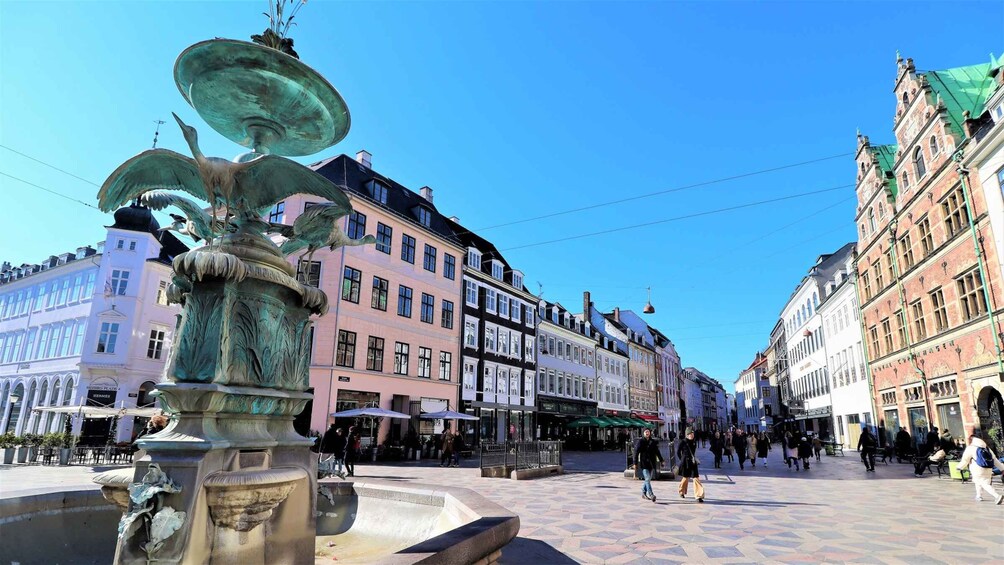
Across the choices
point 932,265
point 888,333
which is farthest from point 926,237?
point 888,333

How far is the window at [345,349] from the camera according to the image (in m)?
25.7

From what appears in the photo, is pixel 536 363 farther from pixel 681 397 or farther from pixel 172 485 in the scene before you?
pixel 681 397

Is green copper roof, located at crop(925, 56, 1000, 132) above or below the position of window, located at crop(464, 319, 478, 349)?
above

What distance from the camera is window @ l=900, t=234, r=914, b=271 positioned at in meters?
24.8

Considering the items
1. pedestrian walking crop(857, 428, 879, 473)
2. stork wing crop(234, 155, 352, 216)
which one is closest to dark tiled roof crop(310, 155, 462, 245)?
stork wing crop(234, 155, 352, 216)

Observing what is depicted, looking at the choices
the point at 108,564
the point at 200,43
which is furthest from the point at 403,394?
the point at 200,43

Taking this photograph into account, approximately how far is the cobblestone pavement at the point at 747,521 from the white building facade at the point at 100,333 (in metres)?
15.6

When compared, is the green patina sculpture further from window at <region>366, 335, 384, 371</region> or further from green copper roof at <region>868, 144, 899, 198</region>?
green copper roof at <region>868, 144, 899, 198</region>

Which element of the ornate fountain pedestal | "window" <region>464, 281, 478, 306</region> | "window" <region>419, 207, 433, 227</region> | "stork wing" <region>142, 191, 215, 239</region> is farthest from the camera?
"window" <region>464, 281, 478, 306</region>

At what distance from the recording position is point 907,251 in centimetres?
2536

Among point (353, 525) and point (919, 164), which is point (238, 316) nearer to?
point (353, 525)

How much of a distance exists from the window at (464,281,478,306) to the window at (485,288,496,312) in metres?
0.97

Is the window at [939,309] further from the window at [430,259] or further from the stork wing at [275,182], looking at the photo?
the stork wing at [275,182]

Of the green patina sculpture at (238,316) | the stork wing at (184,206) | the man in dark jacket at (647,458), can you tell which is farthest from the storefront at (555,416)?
the stork wing at (184,206)
